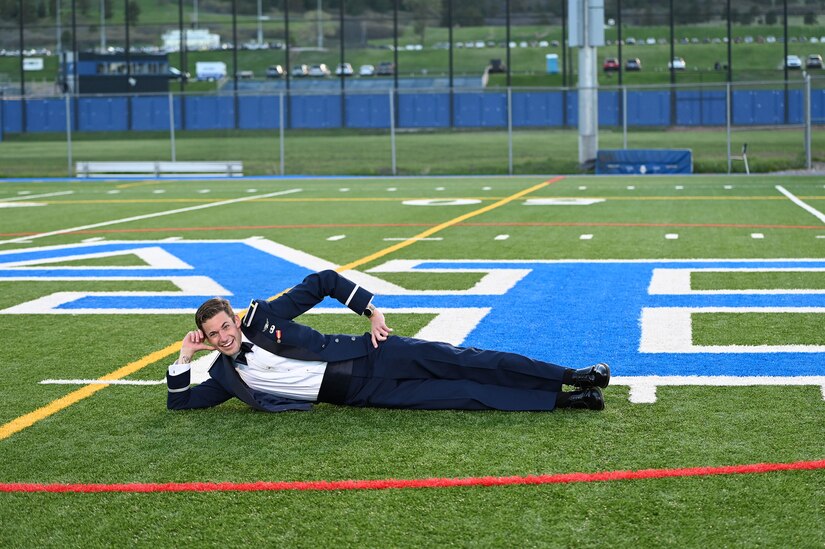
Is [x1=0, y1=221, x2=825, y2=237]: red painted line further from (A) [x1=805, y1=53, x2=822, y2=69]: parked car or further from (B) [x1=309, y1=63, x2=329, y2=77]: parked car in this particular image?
(B) [x1=309, y1=63, x2=329, y2=77]: parked car

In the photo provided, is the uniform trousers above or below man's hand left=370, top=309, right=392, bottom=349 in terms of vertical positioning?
below

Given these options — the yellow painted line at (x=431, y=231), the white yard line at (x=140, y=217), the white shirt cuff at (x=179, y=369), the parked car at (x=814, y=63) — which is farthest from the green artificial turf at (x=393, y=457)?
the parked car at (x=814, y=63)

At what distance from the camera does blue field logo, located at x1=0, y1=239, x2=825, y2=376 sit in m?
7.32

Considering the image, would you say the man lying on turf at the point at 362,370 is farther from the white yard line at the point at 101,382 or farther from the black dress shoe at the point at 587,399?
the white yard line at the point at 101,382

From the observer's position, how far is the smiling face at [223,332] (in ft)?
18.8

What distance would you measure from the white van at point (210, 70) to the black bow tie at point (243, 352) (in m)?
69.0

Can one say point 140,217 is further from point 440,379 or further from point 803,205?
point 440,379

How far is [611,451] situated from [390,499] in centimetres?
108

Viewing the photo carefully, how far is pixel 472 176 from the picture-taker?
29203 millimetres

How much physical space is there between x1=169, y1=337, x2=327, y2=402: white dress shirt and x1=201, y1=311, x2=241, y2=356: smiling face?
135mm

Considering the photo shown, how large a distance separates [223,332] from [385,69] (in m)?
65.6

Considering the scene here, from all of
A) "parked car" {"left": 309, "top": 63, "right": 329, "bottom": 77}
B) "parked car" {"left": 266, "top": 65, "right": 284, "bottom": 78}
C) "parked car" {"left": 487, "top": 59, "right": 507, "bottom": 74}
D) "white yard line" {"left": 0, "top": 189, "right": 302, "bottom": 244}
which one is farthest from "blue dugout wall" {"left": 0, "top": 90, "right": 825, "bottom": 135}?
→ "white yard line" {"left": 0, "top": 189, "right": 302, "bottom": 244}

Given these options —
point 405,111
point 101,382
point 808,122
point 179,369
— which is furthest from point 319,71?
point 179,369

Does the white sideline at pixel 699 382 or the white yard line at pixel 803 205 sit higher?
the white yard line at pixel 803 205
